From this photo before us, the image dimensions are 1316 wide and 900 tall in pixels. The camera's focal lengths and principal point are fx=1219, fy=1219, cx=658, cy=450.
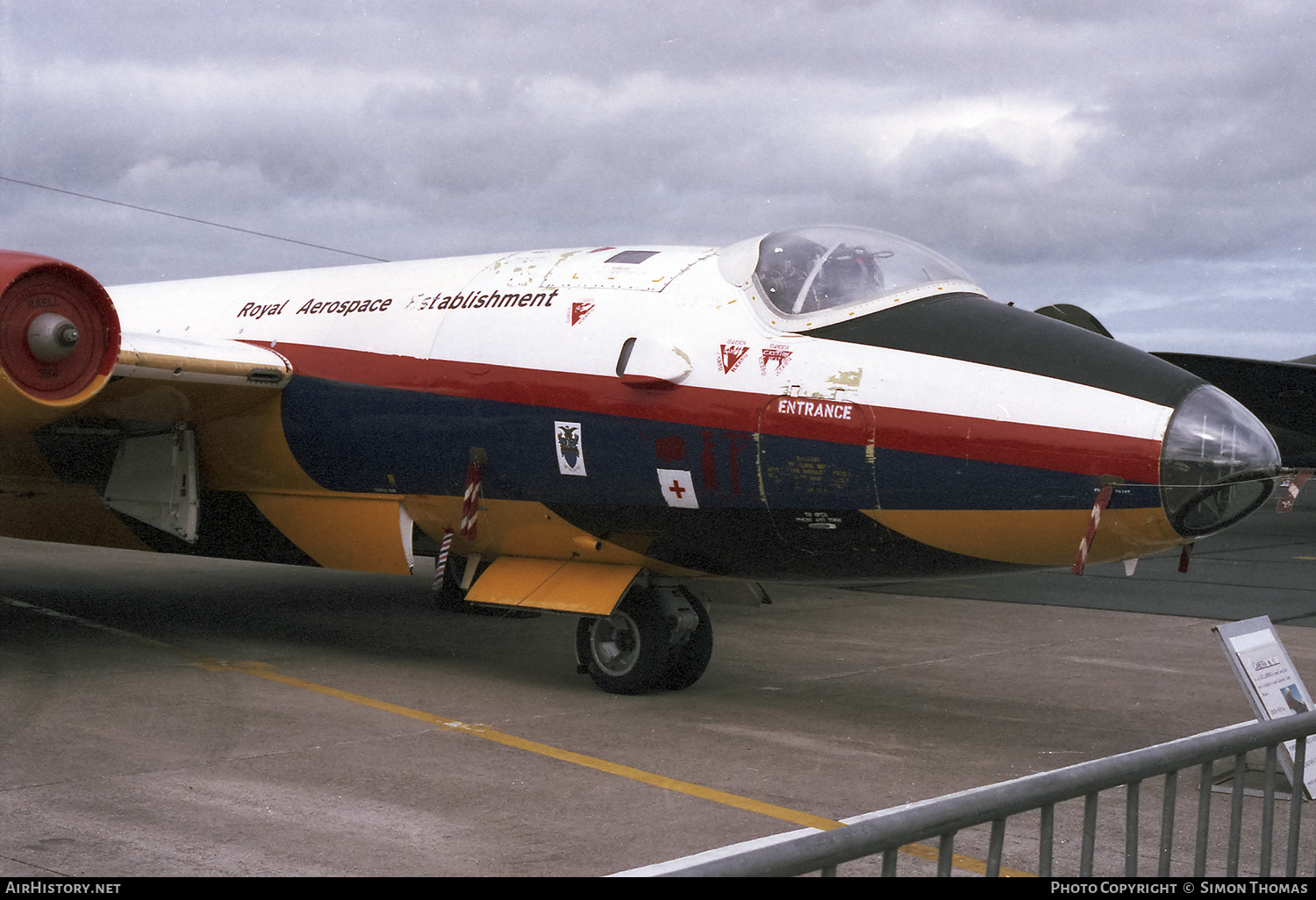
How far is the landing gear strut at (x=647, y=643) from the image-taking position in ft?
25.0

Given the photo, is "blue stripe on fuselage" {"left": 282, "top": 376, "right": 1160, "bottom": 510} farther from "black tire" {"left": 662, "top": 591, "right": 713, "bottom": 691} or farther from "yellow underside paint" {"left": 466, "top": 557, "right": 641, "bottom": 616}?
"black tire" {"left": 662, "top": 591, "right": 713, "bottom": 691}

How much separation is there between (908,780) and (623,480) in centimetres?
237

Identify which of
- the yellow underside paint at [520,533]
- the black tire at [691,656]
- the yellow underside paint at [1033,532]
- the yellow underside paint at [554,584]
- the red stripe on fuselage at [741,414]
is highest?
the red stripe on fuselage at [741,414]

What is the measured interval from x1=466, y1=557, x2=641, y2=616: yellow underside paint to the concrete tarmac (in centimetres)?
63

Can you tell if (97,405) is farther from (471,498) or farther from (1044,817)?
(1044,817)

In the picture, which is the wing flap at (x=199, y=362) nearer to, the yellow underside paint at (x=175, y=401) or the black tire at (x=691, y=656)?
the yellow underside paint at (x=175, y=401)

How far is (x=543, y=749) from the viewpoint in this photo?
638 cm

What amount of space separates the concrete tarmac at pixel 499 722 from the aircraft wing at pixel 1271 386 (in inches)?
383

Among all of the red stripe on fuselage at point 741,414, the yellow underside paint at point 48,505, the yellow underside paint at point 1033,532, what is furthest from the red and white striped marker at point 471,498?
the yellow underside paint at point 48,505

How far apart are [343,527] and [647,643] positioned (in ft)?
7.71

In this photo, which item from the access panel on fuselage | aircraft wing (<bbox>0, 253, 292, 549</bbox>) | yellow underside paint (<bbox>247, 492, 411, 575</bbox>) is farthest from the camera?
yellow underside paint (<bbox>247, 492, 411, 575</bbox>)

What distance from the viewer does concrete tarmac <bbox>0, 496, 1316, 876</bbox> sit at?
490cm

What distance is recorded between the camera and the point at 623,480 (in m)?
7.16

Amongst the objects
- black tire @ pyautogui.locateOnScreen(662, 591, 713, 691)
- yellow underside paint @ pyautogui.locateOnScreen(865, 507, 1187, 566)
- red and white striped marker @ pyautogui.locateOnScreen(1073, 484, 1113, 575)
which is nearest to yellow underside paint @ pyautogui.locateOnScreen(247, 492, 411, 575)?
black tire @ pyautogui.locateOnScreen(662, 591, 713, 691)
